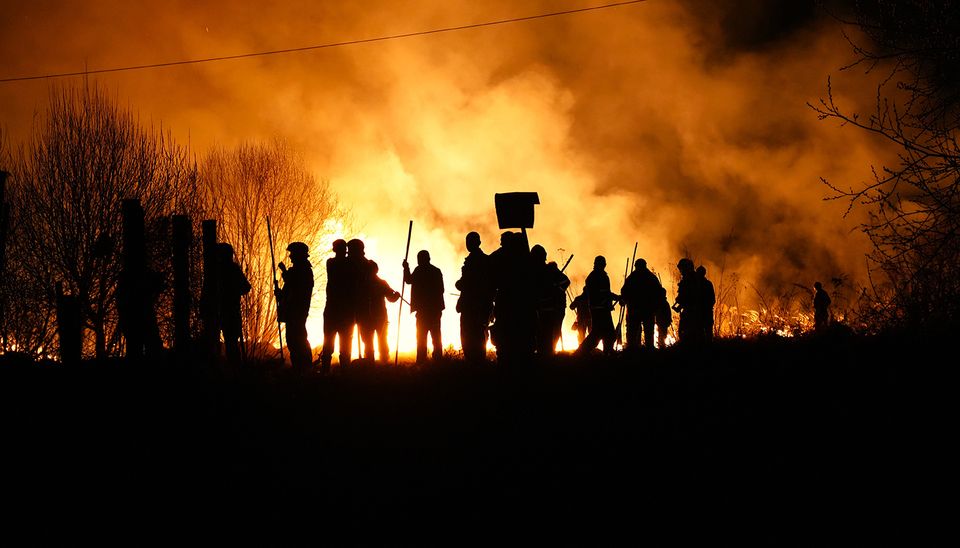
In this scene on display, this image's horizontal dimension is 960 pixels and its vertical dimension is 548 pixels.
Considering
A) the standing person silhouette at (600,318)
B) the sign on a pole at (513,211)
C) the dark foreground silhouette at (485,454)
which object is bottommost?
the dark foreground silhouette at (485,454)

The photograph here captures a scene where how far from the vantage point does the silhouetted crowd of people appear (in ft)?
30.8

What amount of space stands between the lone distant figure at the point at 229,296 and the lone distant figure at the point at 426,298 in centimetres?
263

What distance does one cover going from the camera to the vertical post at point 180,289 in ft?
35.0

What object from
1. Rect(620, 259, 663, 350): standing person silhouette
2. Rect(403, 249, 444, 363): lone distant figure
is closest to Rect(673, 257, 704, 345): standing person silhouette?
Rect(620, 259, 663, 350): standing person silhouette

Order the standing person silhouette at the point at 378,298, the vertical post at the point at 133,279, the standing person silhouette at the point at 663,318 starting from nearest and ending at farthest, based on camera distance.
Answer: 1. the vertical post at the point at 133,279
2. the standing person silhouette at the point at 378,298
3. the standing person silhouette at the point at 663,318

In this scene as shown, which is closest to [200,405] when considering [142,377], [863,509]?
[142,377]

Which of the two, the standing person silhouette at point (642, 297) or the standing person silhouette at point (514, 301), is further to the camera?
the standing person silhouette at point (642, 297)

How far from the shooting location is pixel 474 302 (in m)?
10.8

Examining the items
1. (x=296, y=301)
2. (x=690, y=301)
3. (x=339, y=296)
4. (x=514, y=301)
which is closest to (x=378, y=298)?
(x=339, y=296)

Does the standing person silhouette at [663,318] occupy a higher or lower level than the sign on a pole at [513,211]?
lower

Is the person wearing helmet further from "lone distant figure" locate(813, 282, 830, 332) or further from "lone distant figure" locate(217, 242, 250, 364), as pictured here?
"lone distant figure" locate(813, 282, 830, 332)

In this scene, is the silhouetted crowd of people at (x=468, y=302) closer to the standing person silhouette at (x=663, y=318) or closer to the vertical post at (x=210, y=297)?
the vertical post at (x=210, y=297)

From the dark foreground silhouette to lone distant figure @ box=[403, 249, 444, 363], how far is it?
3.21 metres

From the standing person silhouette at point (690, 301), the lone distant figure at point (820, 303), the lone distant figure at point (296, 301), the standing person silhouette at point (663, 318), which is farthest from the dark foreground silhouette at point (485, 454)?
the lone distant figure at point (820, 303)
